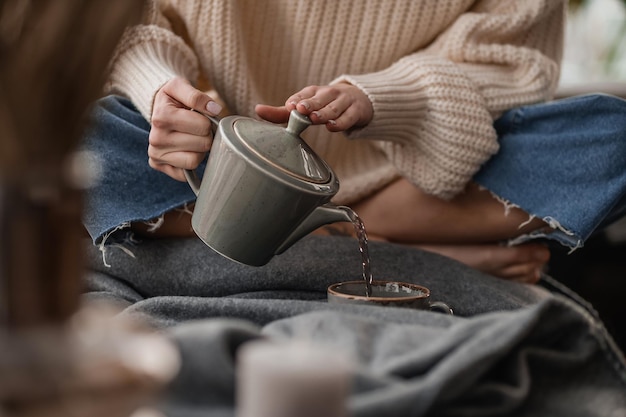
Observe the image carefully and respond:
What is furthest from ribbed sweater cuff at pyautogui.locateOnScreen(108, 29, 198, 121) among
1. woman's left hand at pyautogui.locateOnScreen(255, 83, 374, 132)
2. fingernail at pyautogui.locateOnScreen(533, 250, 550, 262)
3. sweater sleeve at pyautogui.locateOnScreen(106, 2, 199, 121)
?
fingernail at pyautogui.locateOnScreen(533, 250, 550, 262)

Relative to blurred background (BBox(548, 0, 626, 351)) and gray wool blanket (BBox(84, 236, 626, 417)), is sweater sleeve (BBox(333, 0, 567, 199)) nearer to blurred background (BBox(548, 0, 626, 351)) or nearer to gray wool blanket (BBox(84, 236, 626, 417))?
gray wool blanket (BBox(84, 236, 626, 417))

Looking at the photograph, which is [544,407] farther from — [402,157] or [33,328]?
[402,157]

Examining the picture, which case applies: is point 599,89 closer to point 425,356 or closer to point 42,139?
point 425,356

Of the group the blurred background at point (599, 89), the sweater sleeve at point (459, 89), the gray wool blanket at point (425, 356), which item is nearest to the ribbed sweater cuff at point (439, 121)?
the sweater sleeve at point (459, 89)

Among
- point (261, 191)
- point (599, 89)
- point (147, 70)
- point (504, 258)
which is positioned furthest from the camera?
point (599, 89)

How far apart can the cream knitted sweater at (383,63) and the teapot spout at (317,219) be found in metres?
0.22

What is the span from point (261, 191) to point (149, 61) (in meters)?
0.42

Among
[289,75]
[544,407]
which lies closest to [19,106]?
[544,407]

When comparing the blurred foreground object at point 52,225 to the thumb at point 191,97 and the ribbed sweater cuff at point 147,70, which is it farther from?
the ribbed sweater cuff at point 147,70

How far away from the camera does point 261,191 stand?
3.02 feet

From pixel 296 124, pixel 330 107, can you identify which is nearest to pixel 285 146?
pixel 296 124

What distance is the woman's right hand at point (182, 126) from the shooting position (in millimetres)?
1044

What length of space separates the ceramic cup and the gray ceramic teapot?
0.25ft

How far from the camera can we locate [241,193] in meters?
0.94
